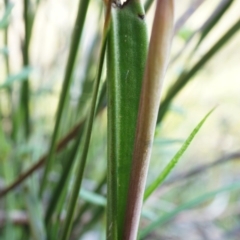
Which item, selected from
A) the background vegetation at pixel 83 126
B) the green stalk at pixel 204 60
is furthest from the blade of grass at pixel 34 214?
the green stalk at pixel 204 60

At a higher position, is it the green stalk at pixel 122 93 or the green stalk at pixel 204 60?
the green stalk at pixel 204 60

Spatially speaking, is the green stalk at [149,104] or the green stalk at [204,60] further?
the green stalk at [204,60]

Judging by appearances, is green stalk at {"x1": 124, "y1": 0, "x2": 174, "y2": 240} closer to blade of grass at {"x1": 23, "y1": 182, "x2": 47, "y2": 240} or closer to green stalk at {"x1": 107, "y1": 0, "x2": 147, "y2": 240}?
green stalk at {"x1": 107, "y1": 0, "x2": 147, "y2": 240}

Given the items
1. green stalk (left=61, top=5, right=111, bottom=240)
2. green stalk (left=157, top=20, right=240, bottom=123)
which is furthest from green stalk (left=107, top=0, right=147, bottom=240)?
green stalk (left=157, top=20, right=240, bottom=123)

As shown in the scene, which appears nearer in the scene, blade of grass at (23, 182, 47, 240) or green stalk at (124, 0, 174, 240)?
green stalk at (124, 0, 174, 240)

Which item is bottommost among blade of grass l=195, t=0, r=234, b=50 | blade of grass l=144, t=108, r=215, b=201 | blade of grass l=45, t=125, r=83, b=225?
blade of grass l=144, t=108, r=215, b=201

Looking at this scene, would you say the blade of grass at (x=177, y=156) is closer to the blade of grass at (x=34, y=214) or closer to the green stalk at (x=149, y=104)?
the green stalk at (x=149, y=104)

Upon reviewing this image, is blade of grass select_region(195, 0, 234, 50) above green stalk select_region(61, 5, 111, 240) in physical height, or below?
above

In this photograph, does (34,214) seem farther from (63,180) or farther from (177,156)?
(177,156)

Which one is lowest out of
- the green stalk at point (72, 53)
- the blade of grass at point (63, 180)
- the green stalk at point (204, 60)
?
the blade of grass at point (63, 180)
